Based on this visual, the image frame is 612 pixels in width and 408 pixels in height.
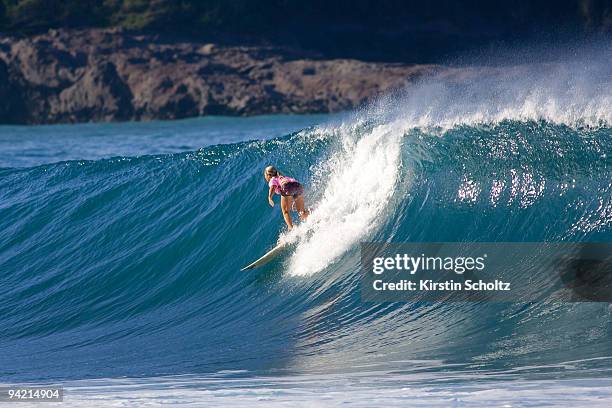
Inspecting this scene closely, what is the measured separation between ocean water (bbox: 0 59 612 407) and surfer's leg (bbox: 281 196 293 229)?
0.69ft

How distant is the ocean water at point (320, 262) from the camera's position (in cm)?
878

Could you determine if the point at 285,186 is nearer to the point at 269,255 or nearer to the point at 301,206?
the point at 301,206

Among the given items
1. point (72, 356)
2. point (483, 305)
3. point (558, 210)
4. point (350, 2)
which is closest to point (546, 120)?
point (558, 210)

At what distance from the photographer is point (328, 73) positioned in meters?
60.6

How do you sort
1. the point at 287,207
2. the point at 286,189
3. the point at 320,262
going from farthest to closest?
the point at 287,207 → the point at 286,189 → the point at 320,262

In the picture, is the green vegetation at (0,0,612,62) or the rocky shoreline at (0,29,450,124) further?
the green vegetation at (0,0,612,62)

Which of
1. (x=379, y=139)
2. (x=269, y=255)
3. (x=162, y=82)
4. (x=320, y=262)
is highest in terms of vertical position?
(x=162, y=82)

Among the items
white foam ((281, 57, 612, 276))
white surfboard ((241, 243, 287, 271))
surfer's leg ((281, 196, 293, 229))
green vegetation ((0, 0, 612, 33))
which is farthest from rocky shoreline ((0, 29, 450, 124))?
white surfboard ((241, 243, 287, 271))

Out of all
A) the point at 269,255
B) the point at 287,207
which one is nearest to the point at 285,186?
the point at 287,207

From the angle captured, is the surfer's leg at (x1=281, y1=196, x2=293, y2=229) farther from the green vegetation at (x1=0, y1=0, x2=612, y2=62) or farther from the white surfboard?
the green vegetation at (x1=0, y1=0, x2=612, y2=62)

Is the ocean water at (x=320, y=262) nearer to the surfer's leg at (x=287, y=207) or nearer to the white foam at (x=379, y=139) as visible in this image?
the white foam at (x=379, y=139)

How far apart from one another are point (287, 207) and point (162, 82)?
4734cm

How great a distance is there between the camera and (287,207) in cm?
1224

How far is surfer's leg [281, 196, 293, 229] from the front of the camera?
39.8 feet
